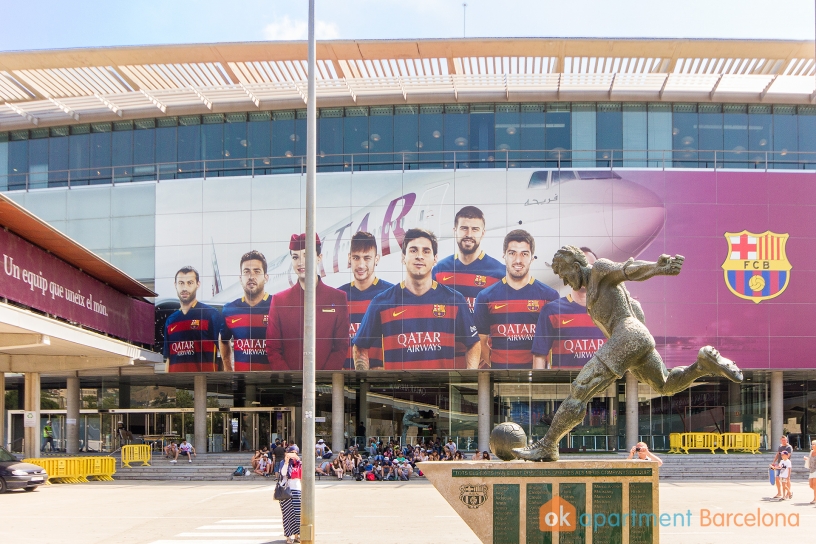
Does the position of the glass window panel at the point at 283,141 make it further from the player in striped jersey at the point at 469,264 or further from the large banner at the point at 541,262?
the player in striped jersey at the point at 469,264

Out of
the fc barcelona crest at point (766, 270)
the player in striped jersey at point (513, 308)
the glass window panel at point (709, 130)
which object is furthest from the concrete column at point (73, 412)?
the glass window panel at point (709, 130)

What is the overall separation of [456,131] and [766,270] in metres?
14.7

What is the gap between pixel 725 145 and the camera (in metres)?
Result: 39.4

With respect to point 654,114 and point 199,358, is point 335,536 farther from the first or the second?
point 654,114

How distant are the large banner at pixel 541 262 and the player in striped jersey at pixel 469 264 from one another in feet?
0.17

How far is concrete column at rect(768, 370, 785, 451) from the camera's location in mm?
39062

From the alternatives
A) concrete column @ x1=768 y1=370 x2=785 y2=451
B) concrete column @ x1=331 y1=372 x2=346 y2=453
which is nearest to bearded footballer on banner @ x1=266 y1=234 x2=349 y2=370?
concrete column @ x1=331 y1=372 x2=346 y2=453

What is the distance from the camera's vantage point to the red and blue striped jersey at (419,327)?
37.4m

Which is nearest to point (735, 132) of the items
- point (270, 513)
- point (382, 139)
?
point (382, 139)

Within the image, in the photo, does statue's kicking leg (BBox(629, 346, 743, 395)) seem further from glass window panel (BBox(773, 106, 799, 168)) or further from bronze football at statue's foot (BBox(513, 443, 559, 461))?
glass window panel (BBox(773, 106, 799, 168))

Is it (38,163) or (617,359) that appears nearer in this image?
(617,359)

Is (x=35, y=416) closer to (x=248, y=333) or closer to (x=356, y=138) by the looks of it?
(x=248, y=333)

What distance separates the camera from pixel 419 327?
37594mm

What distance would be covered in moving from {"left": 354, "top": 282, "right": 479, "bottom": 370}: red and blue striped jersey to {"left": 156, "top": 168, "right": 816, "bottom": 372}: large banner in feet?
0.18
